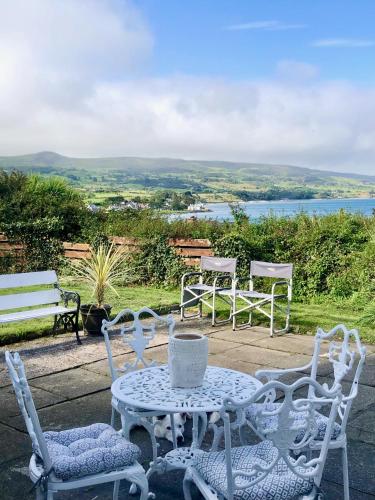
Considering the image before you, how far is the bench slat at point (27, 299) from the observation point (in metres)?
6.34

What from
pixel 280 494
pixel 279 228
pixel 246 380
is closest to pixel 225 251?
pixel 279 228

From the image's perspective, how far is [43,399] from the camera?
15.0ft

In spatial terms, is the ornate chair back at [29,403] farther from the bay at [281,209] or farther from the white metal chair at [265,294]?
the bay at [281,209]

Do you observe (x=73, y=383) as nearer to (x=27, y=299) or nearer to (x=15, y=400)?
(x=15, y=400)

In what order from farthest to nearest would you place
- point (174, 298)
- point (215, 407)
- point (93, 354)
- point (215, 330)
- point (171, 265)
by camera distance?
1. point (171, 265)
2. point (174, 298)
3. point (215, 330)
4. point (93, 354)
5. point (215, 407)

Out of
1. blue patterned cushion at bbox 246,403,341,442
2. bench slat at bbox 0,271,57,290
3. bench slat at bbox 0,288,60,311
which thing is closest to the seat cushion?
blue patterned cushion at bbox 246,403,341,442

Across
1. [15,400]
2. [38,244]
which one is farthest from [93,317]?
[38,244]

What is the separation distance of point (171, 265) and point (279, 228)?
214 centimetres

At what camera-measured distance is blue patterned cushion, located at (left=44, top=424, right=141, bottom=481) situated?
7.78 ft

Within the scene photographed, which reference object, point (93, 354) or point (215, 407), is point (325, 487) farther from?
point (93, 354)

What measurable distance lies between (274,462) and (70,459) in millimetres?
866

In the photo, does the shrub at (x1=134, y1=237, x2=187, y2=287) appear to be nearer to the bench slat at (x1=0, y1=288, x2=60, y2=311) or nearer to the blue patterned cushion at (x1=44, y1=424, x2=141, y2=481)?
the bench slat at (x1=0, y1=288, x2=60, y2=311)

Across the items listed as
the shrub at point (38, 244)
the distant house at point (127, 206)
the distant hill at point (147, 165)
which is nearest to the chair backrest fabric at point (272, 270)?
the distant house at point (127, 206)

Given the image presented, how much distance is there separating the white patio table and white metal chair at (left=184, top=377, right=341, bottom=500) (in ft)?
0.80
